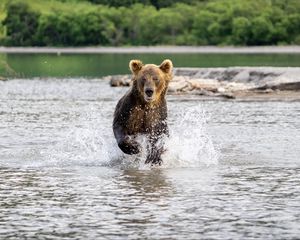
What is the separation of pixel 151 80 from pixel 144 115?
602mm

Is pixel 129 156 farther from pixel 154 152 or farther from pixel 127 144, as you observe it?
pixel 127 144

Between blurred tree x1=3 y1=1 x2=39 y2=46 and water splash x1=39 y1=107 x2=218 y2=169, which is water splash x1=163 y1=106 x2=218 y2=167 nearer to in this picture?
water splash x1=39 y1=107 x2=218 y2=169

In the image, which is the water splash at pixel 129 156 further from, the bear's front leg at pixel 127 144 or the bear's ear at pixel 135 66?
the bear's ear at pixel 135 66

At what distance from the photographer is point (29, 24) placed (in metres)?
142

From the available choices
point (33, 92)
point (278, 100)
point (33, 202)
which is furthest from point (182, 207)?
point (33, 92)

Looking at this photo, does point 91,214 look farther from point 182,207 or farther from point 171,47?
point 171,47

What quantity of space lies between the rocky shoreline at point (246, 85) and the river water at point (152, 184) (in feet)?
34.7

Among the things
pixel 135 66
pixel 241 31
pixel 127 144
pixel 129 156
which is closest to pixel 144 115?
pixel 127 144

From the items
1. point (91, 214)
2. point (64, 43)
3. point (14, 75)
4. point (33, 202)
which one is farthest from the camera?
→ point (64, 43)

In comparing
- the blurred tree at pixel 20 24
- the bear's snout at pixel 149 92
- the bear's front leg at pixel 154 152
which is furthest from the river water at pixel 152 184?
the blurred tree at pixel 20 24

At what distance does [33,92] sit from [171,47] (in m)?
87.8

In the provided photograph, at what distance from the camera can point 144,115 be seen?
619 inches

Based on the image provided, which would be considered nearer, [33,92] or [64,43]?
[33,92]

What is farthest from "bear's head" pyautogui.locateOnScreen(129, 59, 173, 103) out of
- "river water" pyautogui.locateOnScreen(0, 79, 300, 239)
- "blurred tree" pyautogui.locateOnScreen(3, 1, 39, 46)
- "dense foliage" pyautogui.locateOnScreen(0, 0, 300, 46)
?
"blurred tree" pyautogui.locateOnScreen(3, 1, 39, 46)
